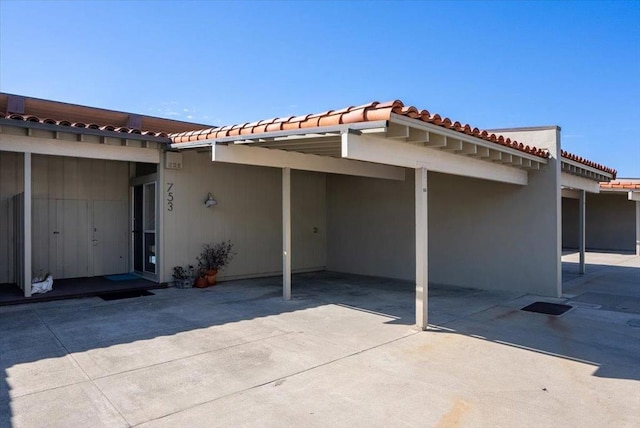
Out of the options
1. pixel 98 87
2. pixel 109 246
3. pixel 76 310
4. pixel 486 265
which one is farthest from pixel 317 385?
pixel 98 87

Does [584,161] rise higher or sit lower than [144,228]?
higher

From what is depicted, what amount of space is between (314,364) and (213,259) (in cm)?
593

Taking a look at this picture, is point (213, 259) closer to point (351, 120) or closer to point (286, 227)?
point (286, 227)

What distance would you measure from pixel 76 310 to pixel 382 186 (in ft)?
25.3

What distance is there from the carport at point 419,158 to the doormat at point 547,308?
0.92 metres

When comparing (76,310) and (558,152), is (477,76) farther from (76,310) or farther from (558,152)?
(76,310)

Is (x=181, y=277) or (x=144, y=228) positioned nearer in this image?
(x=181, y=277)

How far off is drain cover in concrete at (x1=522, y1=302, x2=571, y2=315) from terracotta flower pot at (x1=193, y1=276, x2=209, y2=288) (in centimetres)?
656

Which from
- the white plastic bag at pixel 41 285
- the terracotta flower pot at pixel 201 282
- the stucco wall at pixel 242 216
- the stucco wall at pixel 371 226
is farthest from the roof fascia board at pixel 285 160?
the white plastic bag at pixel 41 285

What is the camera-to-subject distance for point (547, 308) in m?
7.51

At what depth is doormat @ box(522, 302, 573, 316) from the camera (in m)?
7.21

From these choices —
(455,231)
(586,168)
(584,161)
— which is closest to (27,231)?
(455,231)

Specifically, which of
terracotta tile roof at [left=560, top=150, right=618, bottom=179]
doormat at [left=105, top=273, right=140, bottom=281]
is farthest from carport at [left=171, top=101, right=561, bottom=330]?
doormat at [left=105, top=273, right=140, bottom=281]

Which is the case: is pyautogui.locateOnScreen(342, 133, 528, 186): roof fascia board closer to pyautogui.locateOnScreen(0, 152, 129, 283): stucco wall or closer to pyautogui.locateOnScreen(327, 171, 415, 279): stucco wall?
pyautogui.locateOnScreen(327, 171, 415, 279): stucco wall
